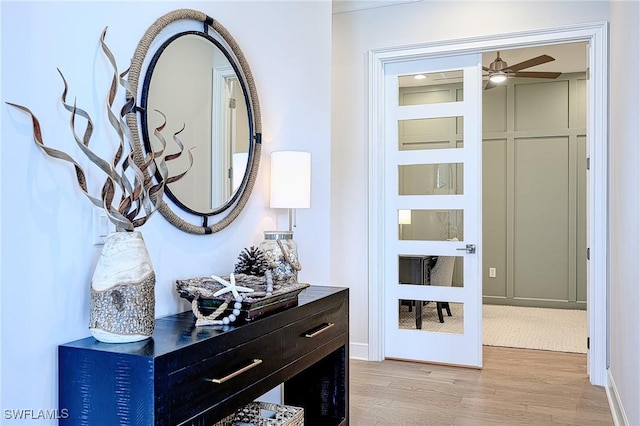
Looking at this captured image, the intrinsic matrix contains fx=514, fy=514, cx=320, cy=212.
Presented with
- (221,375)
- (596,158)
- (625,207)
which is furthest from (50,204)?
(596,158)

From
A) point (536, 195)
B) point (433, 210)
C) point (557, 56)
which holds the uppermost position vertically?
point (557, 56)

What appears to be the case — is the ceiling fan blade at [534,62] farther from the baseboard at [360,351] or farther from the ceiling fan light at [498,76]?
the baseboard at [360,351]

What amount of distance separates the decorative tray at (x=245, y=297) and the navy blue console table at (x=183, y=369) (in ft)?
0.11

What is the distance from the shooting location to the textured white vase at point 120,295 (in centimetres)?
143

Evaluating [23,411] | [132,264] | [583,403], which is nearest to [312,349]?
[132,264]

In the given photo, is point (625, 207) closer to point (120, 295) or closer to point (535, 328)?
point (120, 295)

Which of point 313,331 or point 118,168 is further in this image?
point 313,331

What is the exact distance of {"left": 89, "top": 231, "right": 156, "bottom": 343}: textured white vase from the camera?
4.69 ft

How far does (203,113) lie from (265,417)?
133 cm

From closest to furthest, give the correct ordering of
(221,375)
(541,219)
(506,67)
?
1. (221,375)
2. (506,67)
3. (541,219)

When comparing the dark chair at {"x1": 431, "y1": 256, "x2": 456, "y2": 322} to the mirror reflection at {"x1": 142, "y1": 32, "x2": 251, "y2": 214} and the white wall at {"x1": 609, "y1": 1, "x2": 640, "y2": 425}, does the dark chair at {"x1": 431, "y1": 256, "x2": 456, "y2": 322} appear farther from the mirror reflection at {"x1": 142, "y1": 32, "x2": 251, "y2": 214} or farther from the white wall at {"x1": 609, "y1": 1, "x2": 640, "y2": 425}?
the mirror reflection at {"x1": 142, "y1": 32, "x2": 251, "y2": 214}

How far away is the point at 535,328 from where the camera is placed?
17.2 feet

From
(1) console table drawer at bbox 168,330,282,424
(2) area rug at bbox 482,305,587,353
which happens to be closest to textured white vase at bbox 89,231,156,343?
(1) console table drawer at bbox 168,330,282,424

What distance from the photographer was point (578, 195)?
630cm
